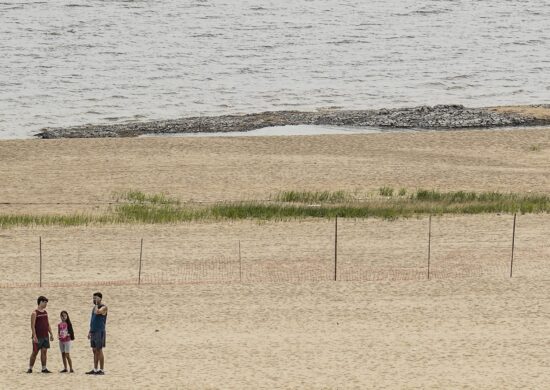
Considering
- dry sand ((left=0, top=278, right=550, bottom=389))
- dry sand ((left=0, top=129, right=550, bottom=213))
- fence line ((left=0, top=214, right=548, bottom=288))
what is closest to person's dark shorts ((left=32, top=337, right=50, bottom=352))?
dry sand ((left=0, top=278, right=550, bottom=389))

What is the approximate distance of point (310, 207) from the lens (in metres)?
35.9

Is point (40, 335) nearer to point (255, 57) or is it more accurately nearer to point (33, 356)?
point (33, 356)

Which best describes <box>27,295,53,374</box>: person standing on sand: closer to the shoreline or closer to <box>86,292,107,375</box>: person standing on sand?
<box>86,292,107,375</box>: person standing on sand

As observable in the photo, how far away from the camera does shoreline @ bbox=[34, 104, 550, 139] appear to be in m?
50.3

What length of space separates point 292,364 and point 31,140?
26761 mm

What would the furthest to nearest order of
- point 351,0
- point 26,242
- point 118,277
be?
point 351,0 < point 26,242 < point 118,277

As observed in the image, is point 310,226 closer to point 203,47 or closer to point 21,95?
point 21,95

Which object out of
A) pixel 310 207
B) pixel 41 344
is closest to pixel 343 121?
pixel 310 207

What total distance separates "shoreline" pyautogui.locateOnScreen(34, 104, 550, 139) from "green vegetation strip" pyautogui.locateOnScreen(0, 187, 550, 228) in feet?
40.9

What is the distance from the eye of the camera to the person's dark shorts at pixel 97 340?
2155cm

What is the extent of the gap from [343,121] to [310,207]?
17.2 m

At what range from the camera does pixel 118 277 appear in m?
28.5

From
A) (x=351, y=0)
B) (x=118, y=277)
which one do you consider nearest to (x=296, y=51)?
(x=351, y=0)

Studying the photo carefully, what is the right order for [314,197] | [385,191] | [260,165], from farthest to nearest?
[260,165] → [385,191] → [314,197]
